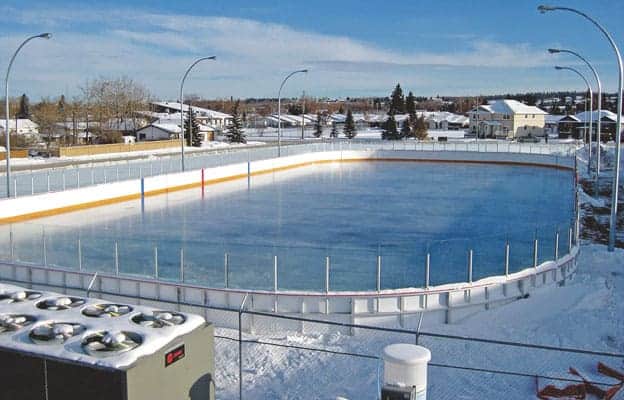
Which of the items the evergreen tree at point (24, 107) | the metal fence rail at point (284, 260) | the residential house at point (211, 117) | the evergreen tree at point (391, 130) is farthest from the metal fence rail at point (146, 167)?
the evergreen tree at point (24, 107)

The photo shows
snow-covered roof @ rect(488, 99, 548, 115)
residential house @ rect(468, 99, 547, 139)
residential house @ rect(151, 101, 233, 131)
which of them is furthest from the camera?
residential house @ rect(151, 101, 233, 131)

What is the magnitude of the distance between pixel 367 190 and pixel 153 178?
32.3ft

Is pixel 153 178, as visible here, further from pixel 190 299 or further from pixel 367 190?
pixel 190 299

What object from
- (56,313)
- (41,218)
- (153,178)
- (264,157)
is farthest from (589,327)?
(264,157)

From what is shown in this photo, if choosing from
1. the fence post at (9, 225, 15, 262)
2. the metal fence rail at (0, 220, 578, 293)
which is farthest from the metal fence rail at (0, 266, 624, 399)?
the fence post at (9, 225, 15, 262)

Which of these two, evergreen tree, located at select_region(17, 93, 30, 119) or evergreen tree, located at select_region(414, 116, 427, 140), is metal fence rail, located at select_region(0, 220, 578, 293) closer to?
evergreen tree, located at select_region(414, 116, 427, 140)

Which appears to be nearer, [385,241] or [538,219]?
[385,241]

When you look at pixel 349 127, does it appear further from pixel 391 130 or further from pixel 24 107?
pixel 24 107

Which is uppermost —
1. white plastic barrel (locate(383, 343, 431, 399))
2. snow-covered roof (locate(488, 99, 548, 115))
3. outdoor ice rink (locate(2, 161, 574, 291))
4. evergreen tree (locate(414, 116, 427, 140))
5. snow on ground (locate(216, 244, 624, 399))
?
snow-covered roof (locate(488, 99, 548, 115))

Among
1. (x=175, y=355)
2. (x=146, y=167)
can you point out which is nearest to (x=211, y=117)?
(x=146, y=167)

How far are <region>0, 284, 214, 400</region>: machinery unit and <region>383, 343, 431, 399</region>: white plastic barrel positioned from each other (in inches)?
72.3

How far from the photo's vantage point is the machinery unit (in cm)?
564

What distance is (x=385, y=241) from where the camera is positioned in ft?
58.1

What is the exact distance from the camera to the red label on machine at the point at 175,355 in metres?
5.98
